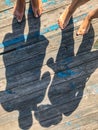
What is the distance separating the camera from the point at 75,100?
5430mm

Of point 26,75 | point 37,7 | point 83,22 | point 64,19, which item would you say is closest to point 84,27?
point 83,22

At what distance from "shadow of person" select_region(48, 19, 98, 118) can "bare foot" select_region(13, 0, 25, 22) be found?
671mm

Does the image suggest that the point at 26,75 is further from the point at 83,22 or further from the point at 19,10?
the point at 83,22

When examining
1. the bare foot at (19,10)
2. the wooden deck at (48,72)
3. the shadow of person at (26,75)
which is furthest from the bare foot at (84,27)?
the bare foot at (19,10)

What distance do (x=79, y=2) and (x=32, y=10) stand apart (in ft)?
2.69

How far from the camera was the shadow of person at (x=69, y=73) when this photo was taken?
533 cm

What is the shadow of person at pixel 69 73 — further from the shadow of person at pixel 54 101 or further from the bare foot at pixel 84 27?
the bare foot at pixel 84 27

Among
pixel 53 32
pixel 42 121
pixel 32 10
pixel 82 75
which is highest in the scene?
pixel 32 10

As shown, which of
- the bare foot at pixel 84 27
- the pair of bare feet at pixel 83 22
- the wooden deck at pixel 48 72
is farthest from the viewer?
the wooden deck at pixel 48 72

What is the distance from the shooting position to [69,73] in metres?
5.39

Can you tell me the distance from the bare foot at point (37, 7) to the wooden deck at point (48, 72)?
83 millimetres

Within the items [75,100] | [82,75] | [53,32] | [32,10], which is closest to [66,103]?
[75,100]

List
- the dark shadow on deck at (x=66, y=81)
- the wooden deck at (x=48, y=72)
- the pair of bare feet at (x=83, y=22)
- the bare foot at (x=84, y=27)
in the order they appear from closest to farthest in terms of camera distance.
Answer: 1. the pair of bare feet at (x=83, y=22)
2. the bare foot at (x=84, y=27)
3. the wooden deck at (x=48, y=72)
4. the dark shadow on deck at (x=66, y=81)

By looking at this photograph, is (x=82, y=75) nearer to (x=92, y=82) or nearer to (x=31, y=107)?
(x=92, y=82)
